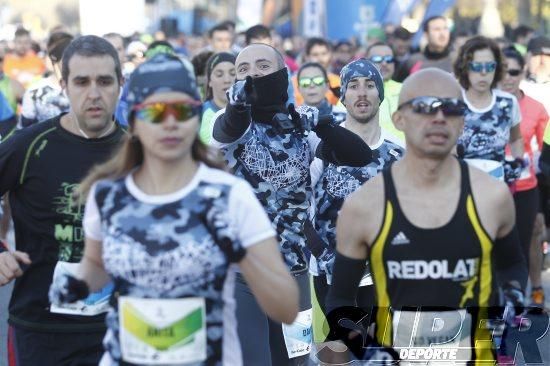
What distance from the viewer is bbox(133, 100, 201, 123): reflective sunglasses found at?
168 inches

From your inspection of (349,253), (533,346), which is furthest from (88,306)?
(533,346)

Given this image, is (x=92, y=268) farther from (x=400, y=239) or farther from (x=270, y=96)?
(x=270, y=96)

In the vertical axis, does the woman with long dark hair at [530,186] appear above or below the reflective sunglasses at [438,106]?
below

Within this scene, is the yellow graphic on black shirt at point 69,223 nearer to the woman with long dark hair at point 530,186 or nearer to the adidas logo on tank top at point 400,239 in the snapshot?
the adidas logo on tank top at point 400,239

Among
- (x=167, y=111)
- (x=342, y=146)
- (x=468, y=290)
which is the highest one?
(x=167, y=111)

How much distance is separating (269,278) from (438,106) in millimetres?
1180

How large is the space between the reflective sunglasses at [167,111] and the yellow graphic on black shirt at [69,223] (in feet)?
4.34

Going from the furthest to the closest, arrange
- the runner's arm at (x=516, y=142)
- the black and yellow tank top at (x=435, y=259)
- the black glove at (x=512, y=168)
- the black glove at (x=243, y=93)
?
the runner's arm at (x=516, y=142) < the black glove at (x=512, y=168) < the black glove at (x=243, y=93) < the black and yellow tank top at (x=435, y=259)

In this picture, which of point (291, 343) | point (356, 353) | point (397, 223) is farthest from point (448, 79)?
point (291, 343)

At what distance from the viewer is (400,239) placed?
4.88m

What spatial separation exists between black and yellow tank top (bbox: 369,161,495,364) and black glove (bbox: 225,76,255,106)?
158 cm

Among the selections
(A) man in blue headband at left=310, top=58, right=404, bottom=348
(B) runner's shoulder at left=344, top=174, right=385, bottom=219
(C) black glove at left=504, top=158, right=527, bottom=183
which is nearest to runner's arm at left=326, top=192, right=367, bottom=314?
(B) runner's shoulder at left=344, top=174, right=385, bottom=219

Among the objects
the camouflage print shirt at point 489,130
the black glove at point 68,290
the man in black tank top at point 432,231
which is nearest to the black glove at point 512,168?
the camouflage print shirt at point 489,130

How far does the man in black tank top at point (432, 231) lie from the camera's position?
16.0 ft
